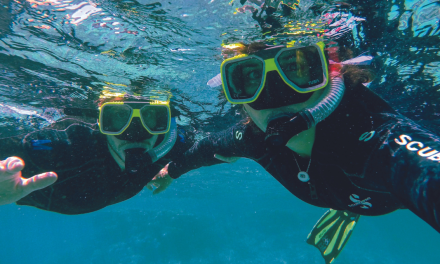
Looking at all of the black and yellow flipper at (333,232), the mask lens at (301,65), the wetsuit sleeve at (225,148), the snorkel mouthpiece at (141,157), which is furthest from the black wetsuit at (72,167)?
the black and yellow flipper at (333,232)

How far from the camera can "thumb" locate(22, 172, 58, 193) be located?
2.74 meters

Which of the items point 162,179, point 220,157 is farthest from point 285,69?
point 162,179

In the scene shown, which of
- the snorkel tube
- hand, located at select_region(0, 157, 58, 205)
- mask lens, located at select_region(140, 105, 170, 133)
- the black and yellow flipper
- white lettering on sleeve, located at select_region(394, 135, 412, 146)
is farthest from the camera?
the black and yellow flipper

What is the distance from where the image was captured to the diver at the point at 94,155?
4609 mm

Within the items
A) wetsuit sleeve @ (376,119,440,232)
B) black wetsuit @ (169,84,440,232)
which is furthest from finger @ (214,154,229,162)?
wetsuit sleeve @ (376,119,440,232)

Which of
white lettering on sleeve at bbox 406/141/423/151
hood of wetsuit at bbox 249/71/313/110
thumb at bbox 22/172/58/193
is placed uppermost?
hood of wetsuit at bbox 249/71/313/110

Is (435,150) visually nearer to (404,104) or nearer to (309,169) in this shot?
(309,169)

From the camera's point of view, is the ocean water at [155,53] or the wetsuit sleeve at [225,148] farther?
the ocean water at [155,53]

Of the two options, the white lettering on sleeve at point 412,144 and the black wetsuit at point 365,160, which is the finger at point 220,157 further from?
the white lettering on sleeve at point 412,144

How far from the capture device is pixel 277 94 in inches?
114

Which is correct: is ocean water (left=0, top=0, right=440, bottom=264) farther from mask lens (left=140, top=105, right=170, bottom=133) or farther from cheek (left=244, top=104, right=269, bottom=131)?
cheek (left=244, top=104, right=269, bottom=131)

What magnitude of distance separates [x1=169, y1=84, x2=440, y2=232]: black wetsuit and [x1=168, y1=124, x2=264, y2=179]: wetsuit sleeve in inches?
1.0

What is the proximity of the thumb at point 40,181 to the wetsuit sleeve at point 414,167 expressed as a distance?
3.72 m

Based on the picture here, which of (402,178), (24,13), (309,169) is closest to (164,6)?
(24,13)
